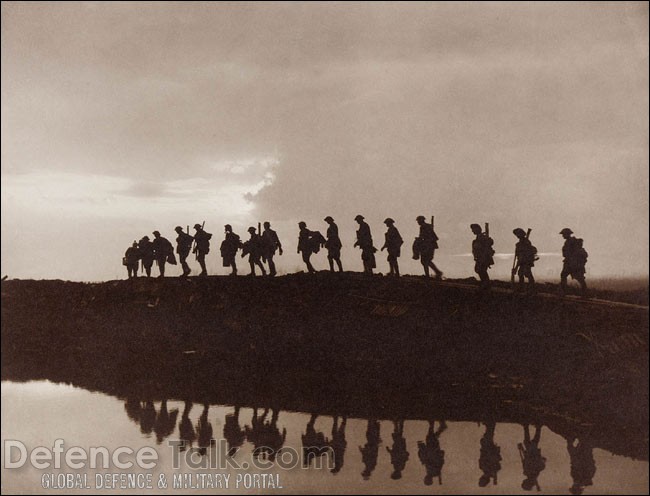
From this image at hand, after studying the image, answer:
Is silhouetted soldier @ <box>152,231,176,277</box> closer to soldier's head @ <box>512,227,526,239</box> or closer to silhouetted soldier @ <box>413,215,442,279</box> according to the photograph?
silhouetted soldier @ <box>413,215,442,279</box>

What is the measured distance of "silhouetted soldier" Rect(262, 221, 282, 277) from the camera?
2437 centimetres

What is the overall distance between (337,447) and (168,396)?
661 centimetres

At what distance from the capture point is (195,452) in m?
11.9

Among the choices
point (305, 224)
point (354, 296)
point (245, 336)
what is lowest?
point (245, 336)

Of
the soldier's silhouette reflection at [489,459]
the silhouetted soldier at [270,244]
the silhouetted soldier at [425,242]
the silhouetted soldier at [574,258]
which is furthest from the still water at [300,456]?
the silhouetted soldier at [270,244]

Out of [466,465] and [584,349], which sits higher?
[584,349]

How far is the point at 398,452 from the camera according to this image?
11.6 m

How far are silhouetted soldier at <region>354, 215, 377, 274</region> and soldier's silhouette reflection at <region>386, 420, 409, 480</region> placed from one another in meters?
9.94

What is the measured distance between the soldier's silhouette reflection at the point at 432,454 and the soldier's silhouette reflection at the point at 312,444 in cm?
201

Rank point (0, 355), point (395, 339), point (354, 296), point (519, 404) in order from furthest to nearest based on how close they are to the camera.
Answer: point (0, 355)
point (354, 296)
point (395, 339)
point (519, 404)

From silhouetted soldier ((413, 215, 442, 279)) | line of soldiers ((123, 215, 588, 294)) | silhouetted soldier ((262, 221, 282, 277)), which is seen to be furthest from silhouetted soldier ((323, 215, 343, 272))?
silhouetted soldier ((413, 215, 442, 279))

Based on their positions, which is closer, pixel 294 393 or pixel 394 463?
pixel 394 463

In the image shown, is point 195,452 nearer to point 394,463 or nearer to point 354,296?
point 394,463

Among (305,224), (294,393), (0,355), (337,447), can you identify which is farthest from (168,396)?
(0,355)
